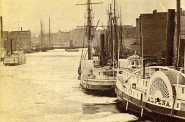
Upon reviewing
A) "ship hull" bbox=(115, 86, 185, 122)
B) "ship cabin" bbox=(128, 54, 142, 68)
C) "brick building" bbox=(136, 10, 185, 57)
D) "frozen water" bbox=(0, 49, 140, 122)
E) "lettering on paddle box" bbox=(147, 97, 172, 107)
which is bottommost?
"frozen water" bbox=(0, 49, 140, 122)

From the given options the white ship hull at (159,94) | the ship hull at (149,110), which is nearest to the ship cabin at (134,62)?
the ship hull at (149,110)

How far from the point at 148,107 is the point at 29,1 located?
21.7ft

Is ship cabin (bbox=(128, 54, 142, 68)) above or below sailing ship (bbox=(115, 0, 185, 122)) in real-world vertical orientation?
above

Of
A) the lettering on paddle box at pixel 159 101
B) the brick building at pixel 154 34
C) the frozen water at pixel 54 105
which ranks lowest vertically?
the frozen water at pixel 54 105

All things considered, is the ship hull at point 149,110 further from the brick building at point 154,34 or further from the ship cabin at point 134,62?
the brick building at point 154,34

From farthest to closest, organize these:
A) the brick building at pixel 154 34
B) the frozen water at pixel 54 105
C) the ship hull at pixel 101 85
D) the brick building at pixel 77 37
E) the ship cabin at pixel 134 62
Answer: the brick building at pixel 77 37
the brick building at pixel 154 34
the ship cabin at pixel 134 62
the ship hull at pixel 101 85
the frozen water at pixel 54 105

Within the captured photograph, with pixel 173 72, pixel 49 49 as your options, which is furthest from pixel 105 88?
pixel 49 49

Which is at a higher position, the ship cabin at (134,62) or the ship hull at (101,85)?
the ship cabin at (134,62)

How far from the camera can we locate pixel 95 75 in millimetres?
23953

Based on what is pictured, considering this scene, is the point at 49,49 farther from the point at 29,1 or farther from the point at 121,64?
the point at 29,1

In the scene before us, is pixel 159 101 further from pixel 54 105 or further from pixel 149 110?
pixel 54 105

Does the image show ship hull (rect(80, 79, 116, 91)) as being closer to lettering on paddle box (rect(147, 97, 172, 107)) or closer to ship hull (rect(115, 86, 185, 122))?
ship hull (rect(115, 86, 185, 122))

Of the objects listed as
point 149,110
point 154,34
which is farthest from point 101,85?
point 154,34

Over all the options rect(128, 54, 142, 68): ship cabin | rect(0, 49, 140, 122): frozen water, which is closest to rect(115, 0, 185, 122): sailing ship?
rect(0, 49, 140, 122): frozen water
